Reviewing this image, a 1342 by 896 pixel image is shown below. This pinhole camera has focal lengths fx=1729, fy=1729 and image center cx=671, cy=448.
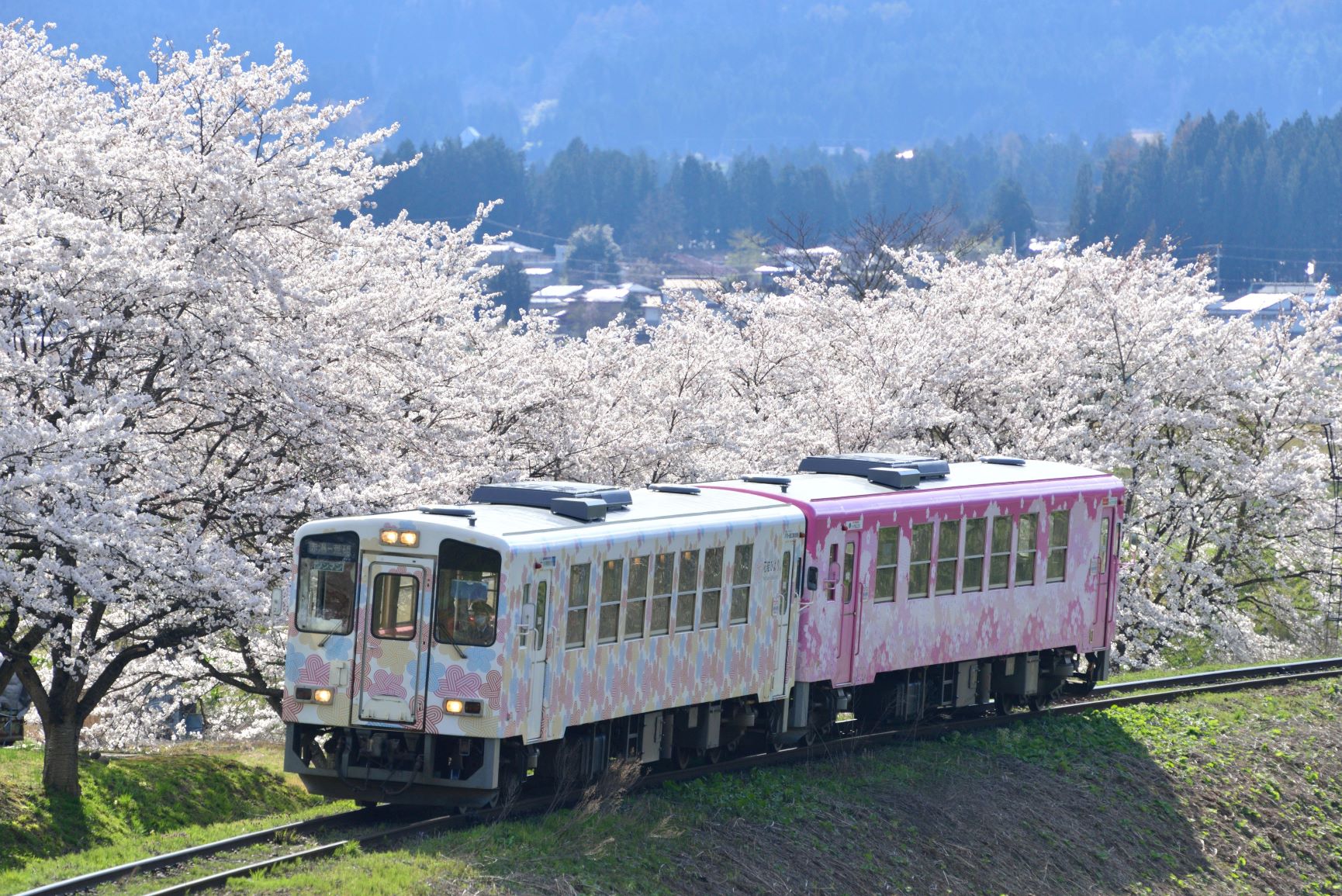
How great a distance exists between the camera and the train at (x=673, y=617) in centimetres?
1343

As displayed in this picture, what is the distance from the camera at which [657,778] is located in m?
15.4

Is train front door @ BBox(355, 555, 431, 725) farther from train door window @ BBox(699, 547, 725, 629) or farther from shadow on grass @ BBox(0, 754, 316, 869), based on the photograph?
shadow on grass @ BBox(0, 754, 316, 869)

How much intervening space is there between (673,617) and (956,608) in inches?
169

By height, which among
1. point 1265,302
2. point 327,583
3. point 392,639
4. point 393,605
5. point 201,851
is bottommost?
point 201,851

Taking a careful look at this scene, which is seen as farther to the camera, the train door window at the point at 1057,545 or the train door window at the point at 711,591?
the train door window at the point at 1057,545

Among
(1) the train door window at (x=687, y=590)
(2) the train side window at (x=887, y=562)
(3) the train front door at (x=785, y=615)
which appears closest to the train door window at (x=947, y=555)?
(2) the train side window at (x=887, y=562)

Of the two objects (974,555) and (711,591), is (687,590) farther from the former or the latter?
(974,555)

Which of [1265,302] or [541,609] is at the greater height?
[1265,302]

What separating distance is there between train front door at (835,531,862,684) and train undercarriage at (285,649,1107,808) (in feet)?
1.17

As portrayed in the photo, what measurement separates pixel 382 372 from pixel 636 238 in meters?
171

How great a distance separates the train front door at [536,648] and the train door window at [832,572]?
3829mm

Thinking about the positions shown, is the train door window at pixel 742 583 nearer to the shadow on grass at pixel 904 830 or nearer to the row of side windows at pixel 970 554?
the shadow on grass at pixel 904 830

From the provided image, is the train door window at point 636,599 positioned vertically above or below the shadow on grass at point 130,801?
above

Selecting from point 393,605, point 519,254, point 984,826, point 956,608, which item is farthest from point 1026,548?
point 519,254
